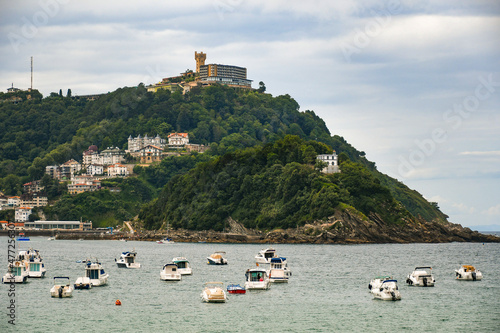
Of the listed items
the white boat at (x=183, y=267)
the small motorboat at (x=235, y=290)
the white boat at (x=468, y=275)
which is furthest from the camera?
the white boat at (x=183, y=267)

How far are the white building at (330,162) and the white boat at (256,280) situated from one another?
4083 inches

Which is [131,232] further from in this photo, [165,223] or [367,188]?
[367,188]

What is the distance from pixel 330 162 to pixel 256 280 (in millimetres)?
110490

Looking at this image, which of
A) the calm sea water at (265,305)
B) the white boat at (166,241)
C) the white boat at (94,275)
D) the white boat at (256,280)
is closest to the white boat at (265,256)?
the calm sea water at (265,305)

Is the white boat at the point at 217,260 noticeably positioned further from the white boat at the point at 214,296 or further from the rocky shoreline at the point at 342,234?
the rocky shoreline at the point at 342,234

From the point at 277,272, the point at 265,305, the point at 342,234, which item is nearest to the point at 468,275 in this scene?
the point at 277,272

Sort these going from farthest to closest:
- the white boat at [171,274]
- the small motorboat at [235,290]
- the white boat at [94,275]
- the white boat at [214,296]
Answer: the white boat at [171,274]
the white boat at [94,275]
the small motorboat at [235,290]
the white boat at [214,296]

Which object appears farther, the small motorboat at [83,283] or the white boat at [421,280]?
the white boat at [421,280]

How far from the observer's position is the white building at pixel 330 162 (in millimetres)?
169825

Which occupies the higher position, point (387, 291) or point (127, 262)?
point (127, 262)

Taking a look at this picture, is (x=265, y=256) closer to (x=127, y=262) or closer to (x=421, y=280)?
(x=127, y=262)

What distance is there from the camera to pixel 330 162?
574 feet

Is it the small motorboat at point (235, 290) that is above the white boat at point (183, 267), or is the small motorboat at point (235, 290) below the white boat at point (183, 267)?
below

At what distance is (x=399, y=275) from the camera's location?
80.4m
